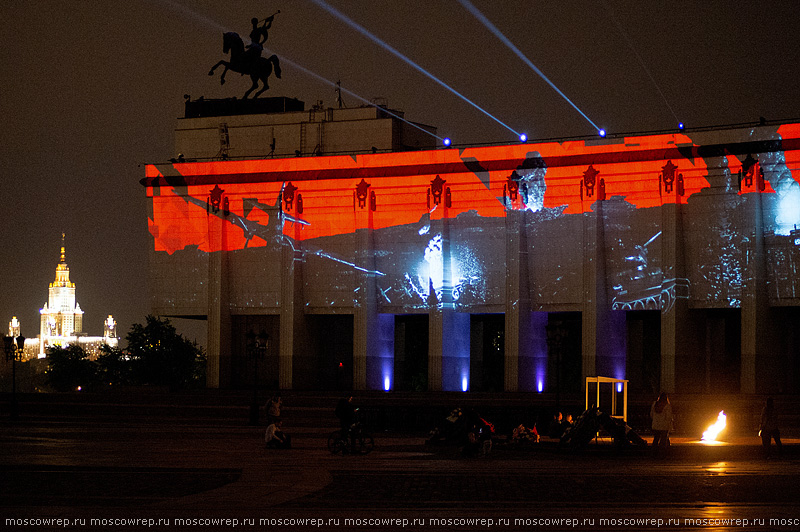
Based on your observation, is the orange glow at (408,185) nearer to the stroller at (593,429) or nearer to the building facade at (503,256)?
the building facade at (503,256)

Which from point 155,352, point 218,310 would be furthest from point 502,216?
point 155,352

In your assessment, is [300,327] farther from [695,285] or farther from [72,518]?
[72,518]

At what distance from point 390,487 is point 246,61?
149ft

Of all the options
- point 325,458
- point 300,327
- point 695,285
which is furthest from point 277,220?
point 325,458

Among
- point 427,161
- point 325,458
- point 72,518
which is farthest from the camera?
point 427,161

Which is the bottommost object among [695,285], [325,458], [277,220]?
[325,458]

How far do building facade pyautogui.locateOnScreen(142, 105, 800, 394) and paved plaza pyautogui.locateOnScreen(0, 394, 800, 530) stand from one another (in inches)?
909

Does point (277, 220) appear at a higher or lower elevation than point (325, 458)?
higher

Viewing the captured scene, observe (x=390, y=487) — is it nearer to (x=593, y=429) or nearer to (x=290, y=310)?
(x=593, y=429)

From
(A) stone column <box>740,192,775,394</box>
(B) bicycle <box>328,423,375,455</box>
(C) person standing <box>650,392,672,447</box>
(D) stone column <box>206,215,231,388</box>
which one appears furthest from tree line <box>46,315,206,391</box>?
(C) person standing <box>650,392,672,447</box>

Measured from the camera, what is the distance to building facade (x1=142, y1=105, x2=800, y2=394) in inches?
1892

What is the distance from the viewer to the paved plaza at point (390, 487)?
1257 cm

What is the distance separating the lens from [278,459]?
21656 mm

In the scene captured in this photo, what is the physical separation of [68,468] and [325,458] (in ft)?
18.4
